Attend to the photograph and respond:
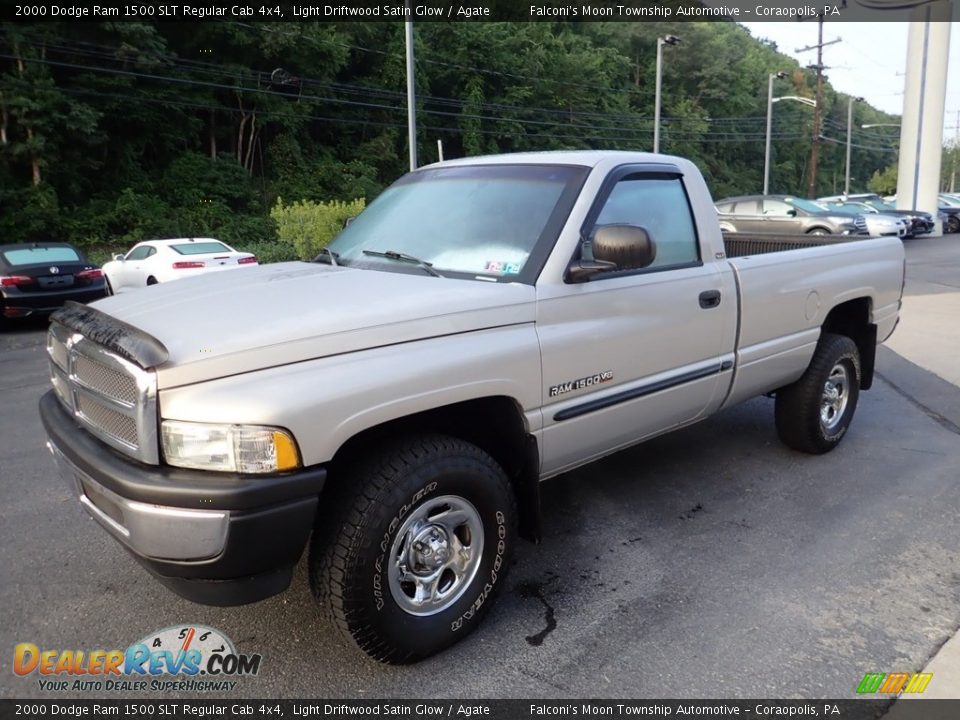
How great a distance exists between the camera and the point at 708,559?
3773mm

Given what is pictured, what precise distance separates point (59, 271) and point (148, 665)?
10903 millimetres

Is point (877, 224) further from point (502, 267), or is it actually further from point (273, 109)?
point (273, 109)

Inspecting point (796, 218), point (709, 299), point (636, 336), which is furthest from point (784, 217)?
point (636, 336)

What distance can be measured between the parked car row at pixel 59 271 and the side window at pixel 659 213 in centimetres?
770

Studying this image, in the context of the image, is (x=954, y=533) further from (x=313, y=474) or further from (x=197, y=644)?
(x=197, y=644)

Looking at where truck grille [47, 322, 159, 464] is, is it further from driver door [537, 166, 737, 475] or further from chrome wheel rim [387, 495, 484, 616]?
driver door [537, 166, 737, 475]

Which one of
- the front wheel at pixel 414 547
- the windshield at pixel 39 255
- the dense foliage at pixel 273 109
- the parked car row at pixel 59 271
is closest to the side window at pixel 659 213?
the front wheel at pixel 414 547

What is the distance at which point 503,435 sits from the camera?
10.6 ft

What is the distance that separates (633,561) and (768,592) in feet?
2.07

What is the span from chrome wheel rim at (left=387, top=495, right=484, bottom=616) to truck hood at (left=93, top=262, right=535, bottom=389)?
68 centimetres

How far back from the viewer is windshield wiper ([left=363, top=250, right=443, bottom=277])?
3447 mm

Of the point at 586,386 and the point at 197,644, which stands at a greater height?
the point at 586,386

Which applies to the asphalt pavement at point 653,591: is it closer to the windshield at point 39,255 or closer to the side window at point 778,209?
the windshield at point 39,255

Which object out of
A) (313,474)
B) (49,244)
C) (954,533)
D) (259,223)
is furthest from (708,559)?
(259,223)
